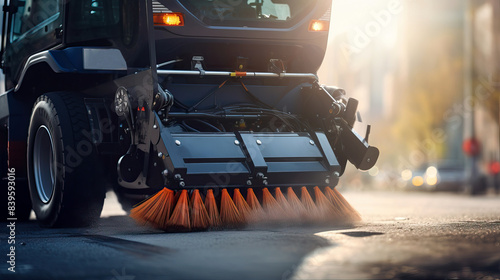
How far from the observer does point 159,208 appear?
711 centimetres

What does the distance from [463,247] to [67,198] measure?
3620 millimetres

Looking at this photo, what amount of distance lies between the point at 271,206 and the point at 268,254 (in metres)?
2.12

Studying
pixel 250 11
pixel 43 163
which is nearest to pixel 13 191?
pixel 43 163

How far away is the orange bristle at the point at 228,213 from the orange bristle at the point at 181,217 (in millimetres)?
338

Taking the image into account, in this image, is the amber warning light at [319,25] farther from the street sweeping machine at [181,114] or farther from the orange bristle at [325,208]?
the orange bristle at [325,208]

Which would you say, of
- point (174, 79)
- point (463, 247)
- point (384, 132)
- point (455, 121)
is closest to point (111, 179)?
point (174, 79)

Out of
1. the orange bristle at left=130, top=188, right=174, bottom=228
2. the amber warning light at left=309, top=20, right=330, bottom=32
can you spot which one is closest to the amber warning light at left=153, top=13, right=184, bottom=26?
the amber warning light at left=309, top=20, right=330, bottom=32

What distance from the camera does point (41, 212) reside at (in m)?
8.09

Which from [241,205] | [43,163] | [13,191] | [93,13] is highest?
[93,13]

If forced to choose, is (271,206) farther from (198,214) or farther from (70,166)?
(70,166)

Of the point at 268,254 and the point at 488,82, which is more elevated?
the point at 268,254

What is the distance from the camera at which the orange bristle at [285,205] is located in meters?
7.45

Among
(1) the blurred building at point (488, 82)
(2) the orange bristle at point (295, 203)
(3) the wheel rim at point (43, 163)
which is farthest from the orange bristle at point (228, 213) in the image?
(1) the blurred building at point (488, 82)

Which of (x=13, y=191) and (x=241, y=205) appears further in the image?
(x=13, y=191)
